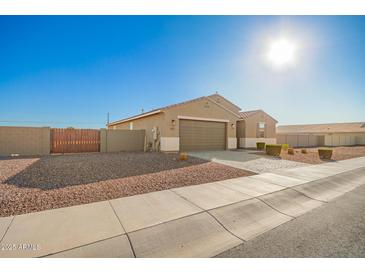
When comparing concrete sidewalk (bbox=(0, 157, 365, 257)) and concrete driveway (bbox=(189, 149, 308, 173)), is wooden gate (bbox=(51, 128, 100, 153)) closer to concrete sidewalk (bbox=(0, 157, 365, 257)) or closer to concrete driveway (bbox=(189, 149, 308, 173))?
concrete driveway (bbox=(189, 149, 308, 173))

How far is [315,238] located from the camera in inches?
102

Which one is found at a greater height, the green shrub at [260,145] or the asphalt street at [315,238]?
the green shrub at [260,145]

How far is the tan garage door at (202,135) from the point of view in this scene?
13.2 meters

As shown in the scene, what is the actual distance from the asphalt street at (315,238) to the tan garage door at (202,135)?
398 inches

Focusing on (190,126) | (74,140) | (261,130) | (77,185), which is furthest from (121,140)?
(261,130)

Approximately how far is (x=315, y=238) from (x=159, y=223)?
2482 millimetres

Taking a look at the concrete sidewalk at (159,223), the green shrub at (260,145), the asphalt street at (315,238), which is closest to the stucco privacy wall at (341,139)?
the green shrub at (260,145)

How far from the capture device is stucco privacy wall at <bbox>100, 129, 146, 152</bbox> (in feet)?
43.0

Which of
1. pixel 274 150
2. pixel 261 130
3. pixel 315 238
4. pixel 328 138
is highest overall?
pixel 261 130

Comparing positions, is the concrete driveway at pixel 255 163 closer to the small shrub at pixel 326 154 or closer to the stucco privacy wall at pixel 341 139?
the small shrub at pixel 326 154

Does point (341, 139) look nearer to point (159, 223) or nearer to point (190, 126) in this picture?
point (190, 126)

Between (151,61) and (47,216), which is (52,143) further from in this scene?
(47,216)

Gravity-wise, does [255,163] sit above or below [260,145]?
below
